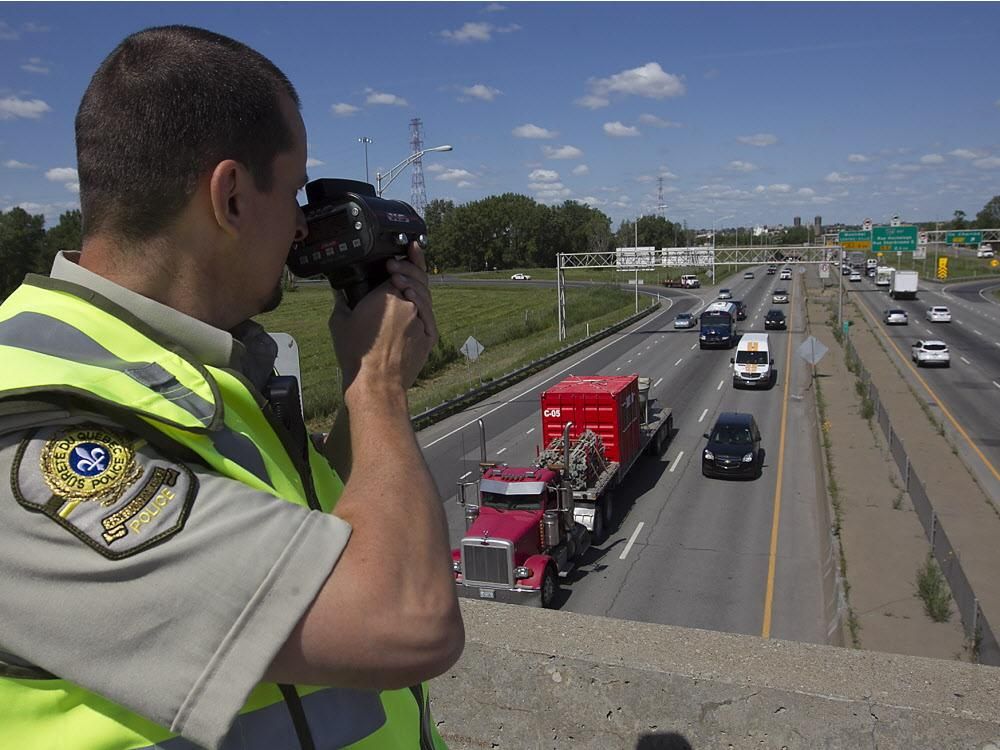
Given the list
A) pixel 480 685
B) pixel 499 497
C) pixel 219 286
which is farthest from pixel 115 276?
pixel 499 497

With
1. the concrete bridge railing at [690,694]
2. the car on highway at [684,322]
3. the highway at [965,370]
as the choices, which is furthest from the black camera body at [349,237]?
the car on highway at [684,322]

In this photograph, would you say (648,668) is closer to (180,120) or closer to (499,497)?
(180,120)

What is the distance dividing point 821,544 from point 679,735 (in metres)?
17.3

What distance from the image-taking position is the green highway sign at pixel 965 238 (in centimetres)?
5601

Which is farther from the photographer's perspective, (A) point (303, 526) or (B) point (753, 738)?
(B) point (753, 738)

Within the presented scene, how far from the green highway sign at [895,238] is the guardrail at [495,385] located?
67.1 ft

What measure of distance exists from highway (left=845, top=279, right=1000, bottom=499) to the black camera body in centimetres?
2358

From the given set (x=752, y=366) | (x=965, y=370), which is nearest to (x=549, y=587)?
(x=752, y=366)

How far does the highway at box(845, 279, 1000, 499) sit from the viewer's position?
2678 cm

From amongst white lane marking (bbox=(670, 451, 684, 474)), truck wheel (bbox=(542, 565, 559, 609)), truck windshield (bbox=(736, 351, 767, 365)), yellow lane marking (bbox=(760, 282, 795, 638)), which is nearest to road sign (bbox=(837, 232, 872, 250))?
truck windshield (bbox=(736, 351, 767, 365))

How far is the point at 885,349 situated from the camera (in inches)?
1902

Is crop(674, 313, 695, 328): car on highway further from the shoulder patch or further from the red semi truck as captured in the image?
the shoulder patch

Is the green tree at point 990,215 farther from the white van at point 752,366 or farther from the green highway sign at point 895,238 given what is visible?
the white van at point 752,366

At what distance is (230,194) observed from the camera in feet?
4.84
